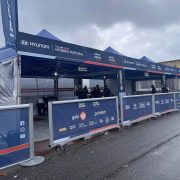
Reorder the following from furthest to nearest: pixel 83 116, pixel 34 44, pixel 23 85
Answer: pixel 23 85 < pixel 34 44 < pixel 83 116

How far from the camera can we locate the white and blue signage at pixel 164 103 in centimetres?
1308

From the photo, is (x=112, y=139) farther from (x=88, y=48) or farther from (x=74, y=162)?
(x=88, y=48)

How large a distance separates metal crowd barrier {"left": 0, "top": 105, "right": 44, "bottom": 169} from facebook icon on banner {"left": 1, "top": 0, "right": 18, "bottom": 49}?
3.11 metres

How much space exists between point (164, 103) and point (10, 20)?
9.62m

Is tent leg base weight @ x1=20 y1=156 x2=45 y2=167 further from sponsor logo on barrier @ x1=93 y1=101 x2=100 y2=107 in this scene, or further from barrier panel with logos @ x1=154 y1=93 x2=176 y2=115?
barrier panel with logos @ x1=154 y1=93 x2=176 y2=115

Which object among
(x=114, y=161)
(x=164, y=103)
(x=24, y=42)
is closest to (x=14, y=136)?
(x=114, y=161)

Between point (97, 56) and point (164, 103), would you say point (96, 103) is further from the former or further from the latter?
point (164, 103)

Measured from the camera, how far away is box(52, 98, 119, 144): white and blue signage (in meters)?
6.72

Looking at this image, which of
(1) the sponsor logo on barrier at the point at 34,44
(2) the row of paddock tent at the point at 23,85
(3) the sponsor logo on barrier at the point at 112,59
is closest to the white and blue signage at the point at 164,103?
(3) the sponsor logo on barrier at the point at 112,59

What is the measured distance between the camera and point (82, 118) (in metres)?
7.66

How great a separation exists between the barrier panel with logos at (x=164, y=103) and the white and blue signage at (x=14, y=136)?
28.4 feet

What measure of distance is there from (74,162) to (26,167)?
1.06 meters

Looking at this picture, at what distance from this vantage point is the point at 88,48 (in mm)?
11219

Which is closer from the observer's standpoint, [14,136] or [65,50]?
[14,136]
